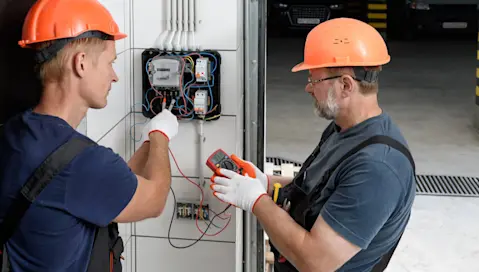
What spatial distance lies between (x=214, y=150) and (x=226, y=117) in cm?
18

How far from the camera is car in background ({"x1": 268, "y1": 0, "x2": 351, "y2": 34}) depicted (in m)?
12.2

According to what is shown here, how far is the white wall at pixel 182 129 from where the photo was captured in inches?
119

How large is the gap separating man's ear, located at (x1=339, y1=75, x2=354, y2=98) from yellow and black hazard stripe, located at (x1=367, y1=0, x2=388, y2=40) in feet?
36.3

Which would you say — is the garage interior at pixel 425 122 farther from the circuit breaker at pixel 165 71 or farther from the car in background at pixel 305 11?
the circuit breaker at pixel 165 71

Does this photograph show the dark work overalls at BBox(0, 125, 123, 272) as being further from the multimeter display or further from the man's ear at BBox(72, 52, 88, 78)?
the multimeter display

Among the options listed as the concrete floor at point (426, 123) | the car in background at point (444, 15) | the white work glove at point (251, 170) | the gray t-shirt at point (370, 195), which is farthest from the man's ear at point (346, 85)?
the car in background at point (444, 15)

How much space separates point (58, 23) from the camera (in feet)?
6.03

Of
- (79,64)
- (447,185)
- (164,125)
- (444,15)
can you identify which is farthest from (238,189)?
(444,15)

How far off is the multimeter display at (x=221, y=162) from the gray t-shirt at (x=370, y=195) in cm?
66

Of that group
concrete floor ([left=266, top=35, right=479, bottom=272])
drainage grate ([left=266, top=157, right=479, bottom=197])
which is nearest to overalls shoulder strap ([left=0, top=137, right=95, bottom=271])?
concrete floor ([left=266, top=35, right=479, bottom=272])

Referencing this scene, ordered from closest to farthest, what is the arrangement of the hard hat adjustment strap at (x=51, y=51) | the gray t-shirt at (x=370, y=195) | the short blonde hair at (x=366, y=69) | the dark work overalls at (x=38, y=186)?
the dark work overalls at (x=38, y=186) → the hard hat adjustment strap at (x=51, y=51) → the gray t-shirt at (x=370, y=195) → the short blonde hair at (x=366, y=69)

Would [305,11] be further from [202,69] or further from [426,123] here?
[202,69]

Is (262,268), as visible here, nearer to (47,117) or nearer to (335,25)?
(335,25)

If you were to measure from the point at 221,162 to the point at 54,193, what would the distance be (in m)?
1.20
